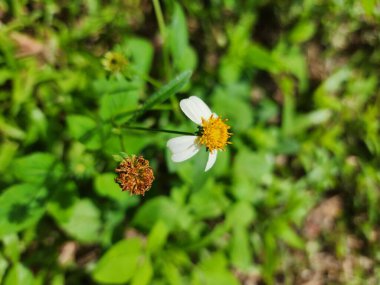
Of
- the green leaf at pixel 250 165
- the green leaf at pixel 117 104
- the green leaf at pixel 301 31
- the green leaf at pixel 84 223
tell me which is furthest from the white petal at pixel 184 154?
the green leaf at pixel 301 31

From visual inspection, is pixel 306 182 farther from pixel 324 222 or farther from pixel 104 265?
pixel 104 265

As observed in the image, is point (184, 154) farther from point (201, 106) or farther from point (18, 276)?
point (18, 276)

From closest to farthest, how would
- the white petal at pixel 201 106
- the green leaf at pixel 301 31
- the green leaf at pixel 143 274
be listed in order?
the white petal at pixel 201 106 → the green leaf at pixel 143 274 → the green leaf at pixel 301 31

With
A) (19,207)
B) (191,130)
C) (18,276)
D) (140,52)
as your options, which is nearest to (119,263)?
(18,276)

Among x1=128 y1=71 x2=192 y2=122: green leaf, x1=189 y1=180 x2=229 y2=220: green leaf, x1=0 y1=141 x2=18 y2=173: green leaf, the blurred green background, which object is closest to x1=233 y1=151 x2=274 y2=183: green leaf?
the blurred green background

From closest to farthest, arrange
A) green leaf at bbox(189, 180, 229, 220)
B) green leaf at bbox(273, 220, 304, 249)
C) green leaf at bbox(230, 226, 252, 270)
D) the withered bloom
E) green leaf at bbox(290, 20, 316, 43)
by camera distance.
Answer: the withered bloom < green leaf at bbox(189, 180, 229, 220) < green leaf at bbox(230, 226, 252, 270) < green leaf at bbox(273, 220, 304, 249) < green leaf at bbox(290, 20, 316, 43)

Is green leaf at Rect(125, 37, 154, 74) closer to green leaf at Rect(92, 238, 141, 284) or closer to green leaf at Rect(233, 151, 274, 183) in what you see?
green leaf at Rect(233, 151, 274, 183)

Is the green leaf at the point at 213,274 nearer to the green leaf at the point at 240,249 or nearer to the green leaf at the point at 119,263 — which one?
the green leaf at the point at 240,249

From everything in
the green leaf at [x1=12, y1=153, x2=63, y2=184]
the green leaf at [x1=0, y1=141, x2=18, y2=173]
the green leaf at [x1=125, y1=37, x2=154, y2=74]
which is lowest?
the green leaf at [x1=12, y1=153, x2=63, y2=184]
